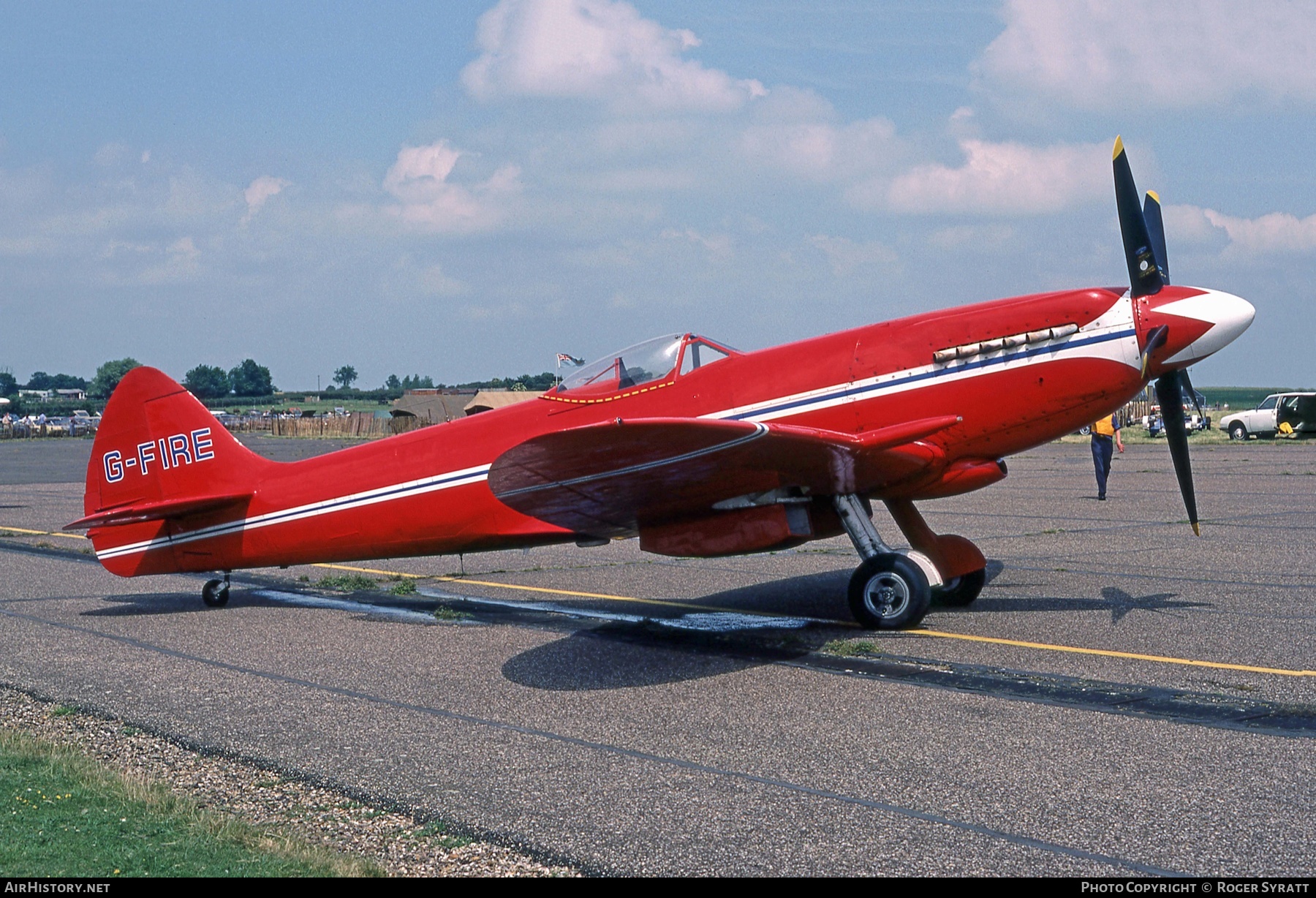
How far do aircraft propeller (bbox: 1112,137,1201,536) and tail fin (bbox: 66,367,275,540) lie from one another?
7497mm

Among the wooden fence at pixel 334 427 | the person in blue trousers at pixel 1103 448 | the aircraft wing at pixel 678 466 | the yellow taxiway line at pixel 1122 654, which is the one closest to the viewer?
the yellow taxiway line at pixel 1122 654

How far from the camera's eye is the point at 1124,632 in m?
8.02

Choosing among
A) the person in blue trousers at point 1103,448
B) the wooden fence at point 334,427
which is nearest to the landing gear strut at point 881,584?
the person in blue trousers at point 1103,448

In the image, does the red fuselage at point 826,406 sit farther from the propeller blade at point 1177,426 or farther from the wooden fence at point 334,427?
the wooden fence at point 334,427

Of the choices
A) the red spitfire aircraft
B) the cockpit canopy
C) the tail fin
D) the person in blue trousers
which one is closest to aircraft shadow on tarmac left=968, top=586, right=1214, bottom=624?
the red spitfire aircraft

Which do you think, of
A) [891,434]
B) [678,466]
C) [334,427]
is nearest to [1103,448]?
[891,434]

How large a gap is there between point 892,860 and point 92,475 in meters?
9.21

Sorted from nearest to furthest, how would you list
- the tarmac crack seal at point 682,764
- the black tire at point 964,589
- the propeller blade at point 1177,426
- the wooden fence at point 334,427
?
the tarmac crack seal at point 682,764 → the propeller blade at point 1177,426 → the black tire at point 964,589 → the wooden fence at point 334,427

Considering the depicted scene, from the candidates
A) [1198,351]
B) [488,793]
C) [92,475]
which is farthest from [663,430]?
[92,475]

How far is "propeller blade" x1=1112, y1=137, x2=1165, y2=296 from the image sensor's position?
8219 millimetres

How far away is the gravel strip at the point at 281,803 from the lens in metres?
4.09

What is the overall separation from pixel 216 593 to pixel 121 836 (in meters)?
6.44

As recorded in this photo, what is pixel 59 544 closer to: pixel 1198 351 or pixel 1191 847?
pixel 1198 351

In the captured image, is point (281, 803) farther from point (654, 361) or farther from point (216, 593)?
point (216, 593)
